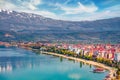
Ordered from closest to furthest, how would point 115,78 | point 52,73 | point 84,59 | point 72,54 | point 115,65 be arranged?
point 115,78
point 52,73
point 115,65
point 84,59
point 72,54

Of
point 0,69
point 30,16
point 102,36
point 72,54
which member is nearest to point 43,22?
point 30,16

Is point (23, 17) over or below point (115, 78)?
over

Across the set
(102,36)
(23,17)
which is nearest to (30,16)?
(23,17)

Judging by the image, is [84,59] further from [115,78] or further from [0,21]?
[0,21]

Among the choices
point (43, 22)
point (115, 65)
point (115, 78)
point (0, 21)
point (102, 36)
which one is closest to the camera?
point (115, 78)

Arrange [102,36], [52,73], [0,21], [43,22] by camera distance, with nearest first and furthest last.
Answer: [52,73], [102,36], [0,21], [43,22]

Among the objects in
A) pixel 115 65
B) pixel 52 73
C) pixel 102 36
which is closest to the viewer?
pixel 52 73

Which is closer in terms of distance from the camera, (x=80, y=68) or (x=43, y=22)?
(x=80, y=68)

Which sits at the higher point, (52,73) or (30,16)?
(30,16)

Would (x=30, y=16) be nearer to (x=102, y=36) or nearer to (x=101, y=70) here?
(x=102, y=36)
